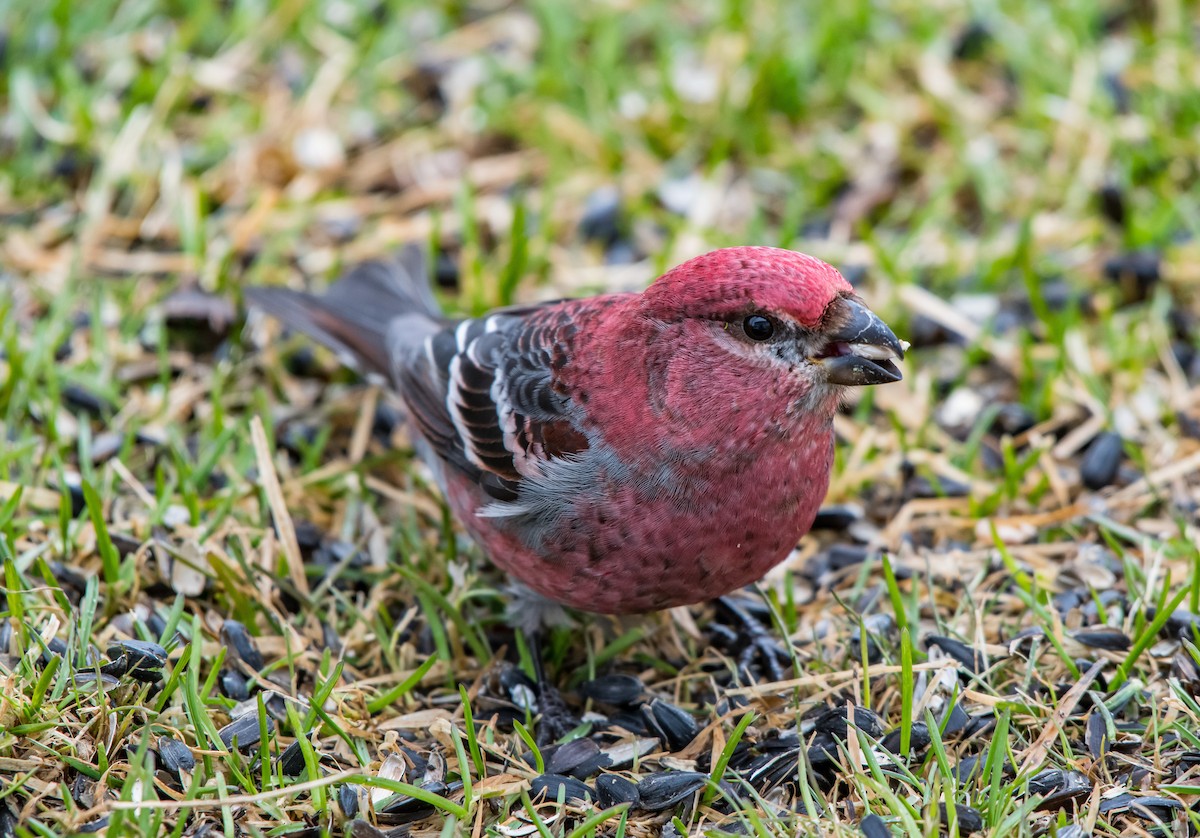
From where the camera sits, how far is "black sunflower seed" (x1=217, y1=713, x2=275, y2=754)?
11.2 ft

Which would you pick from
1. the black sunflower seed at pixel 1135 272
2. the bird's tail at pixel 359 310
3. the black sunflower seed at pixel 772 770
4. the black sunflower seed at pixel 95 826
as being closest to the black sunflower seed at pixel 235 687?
the black sunflower seed at pixel 95 826

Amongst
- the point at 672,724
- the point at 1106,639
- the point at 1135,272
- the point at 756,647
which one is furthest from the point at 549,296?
the point at 1106,639

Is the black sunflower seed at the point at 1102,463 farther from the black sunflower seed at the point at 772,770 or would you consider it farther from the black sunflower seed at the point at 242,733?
the black sunflower seed at the point at 242,733

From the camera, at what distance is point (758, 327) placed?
129 inches

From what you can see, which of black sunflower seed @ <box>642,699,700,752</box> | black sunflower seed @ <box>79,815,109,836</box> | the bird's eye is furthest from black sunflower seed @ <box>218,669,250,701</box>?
the bird's eye

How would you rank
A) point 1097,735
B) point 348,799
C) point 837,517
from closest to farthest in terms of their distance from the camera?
point 348,799 → point 1097,735 → point 837,517

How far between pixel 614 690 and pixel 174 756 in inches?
48.8

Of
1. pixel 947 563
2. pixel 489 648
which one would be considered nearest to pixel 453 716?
pixel 489 648

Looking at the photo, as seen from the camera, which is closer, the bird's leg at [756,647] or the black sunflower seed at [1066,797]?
the black sunflower seed at [1066,797]

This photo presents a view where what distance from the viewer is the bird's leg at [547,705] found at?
147 inches

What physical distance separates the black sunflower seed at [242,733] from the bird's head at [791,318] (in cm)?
157

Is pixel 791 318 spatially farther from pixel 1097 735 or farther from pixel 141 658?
pixel 141 658

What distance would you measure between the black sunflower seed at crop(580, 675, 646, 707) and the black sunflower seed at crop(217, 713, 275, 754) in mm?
925

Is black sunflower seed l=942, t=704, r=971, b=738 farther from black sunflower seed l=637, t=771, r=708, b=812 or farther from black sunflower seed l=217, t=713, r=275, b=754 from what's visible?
black sunflower seed l=217, t=713, r=275, b=754
